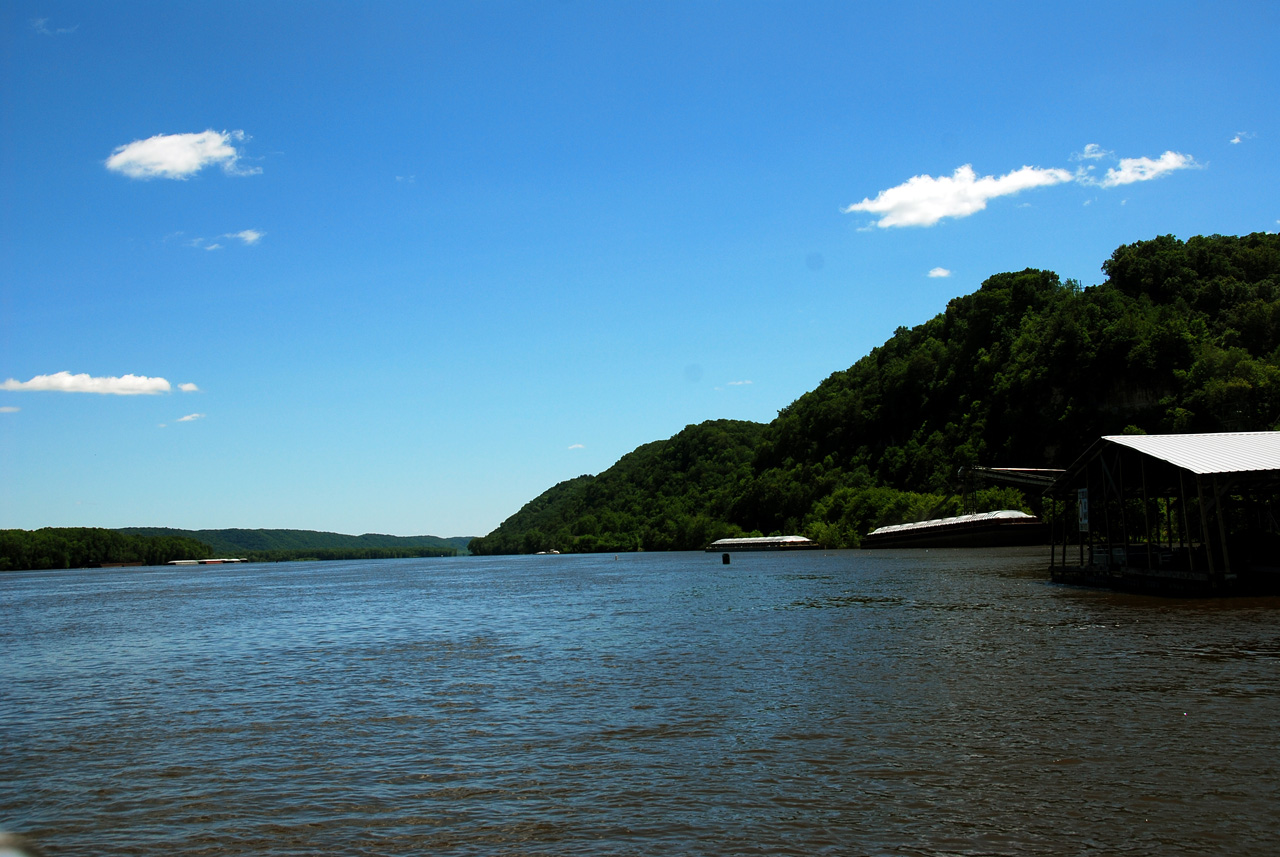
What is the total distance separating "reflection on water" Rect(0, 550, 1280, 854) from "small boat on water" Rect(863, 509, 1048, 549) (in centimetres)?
8190

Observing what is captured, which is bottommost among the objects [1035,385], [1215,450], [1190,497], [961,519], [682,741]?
[682,741]

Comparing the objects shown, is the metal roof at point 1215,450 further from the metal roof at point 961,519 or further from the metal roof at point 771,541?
the metal roof at point 771,541

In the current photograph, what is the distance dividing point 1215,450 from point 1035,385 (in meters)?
109

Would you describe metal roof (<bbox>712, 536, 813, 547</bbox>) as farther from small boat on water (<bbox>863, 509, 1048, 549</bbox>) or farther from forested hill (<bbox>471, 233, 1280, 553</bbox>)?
small boat on water (<bbox>863, 509, 1048, 549</bbox>)

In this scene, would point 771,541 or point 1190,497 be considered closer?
point 1190,497

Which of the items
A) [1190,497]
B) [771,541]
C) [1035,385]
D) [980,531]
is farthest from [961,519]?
[1190,497]

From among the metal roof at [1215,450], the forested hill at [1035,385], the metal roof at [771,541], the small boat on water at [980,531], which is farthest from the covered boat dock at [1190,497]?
the metal roof at [771,541]

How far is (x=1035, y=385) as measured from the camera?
13612cm

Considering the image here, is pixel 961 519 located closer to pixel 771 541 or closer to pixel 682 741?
pixel 771 541

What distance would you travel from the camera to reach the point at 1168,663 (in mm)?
19609

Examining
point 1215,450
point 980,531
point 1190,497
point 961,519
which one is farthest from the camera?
point 961,519

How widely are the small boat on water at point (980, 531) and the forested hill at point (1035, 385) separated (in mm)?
9975

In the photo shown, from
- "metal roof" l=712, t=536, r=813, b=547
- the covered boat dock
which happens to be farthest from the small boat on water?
the covered boat dock

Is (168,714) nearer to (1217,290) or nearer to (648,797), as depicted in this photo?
(648,797)
